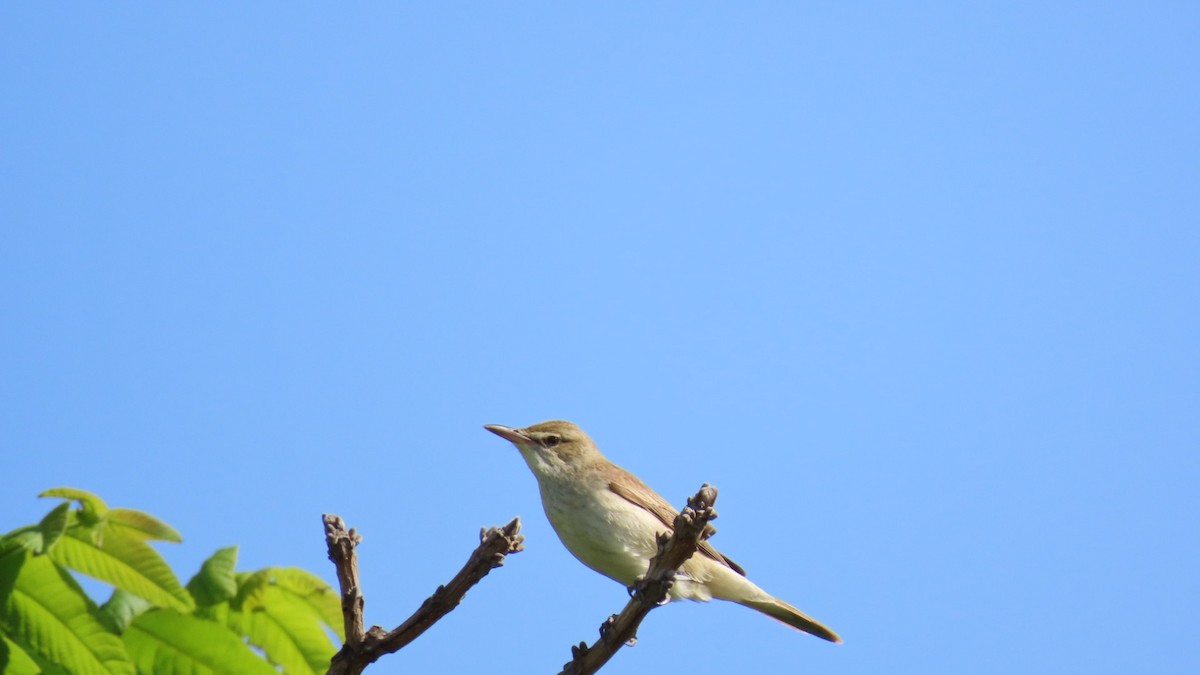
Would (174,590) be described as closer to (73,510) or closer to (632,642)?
(73,510)

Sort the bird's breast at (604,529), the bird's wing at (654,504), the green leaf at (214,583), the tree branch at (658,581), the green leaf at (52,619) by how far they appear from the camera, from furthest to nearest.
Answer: the bird's wing at (654,504) < the bird's breast at (604,529) < the tree branch at (658,581) < the green leaf at (214,583) < the green leaf at (52,619)

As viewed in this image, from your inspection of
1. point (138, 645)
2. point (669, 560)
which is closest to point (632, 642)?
point (669, 560)

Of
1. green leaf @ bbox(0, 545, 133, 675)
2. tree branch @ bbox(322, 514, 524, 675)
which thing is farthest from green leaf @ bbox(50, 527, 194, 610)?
tree branch @ bbox(322, 514, 524, 675)

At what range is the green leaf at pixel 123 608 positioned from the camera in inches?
117

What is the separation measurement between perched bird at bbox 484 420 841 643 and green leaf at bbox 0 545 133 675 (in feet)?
16.1

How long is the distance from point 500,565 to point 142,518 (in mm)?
1544

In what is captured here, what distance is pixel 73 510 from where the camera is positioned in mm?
3125

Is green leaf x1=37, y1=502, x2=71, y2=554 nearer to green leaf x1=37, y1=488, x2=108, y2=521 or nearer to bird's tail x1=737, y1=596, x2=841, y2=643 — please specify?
green leaf x1=37, y1=488, x2=108, y2=521

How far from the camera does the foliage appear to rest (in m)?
2.91

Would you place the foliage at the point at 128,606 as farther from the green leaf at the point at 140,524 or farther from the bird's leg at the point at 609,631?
the bird's leg at the point at 609,631

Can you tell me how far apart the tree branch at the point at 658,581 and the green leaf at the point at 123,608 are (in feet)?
6.97

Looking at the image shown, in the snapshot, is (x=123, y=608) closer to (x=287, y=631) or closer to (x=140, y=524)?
(x=140, y=524)

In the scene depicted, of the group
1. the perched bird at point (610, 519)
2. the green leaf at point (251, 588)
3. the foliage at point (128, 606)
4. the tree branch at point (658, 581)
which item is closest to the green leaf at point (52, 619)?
the foliage at point (128, 606)

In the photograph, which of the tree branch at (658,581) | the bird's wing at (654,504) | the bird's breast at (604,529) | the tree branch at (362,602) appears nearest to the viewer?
the tree branch at (362,602)
